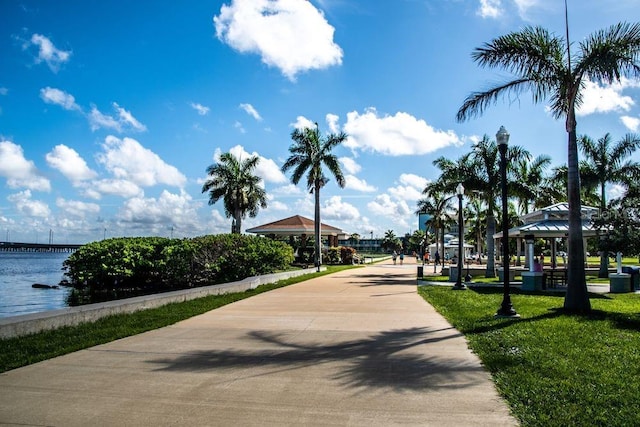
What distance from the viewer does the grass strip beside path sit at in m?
6.23

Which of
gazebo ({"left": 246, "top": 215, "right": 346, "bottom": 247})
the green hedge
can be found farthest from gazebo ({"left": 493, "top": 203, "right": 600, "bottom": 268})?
gazebo ({"left": 246, "top": 215, "right": 346, "bottom": 247})

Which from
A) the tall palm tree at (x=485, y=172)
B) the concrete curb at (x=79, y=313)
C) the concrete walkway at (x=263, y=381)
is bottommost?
the concrete walkway at (x=263, y=381)

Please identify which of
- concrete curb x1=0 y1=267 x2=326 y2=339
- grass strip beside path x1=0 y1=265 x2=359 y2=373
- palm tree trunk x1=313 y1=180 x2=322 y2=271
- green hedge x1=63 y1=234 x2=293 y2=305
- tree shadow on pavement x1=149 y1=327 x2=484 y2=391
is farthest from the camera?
palm tree trunk x1=313 y1=180 x2=322 y2=271

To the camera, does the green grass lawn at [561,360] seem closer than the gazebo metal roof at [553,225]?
Yes

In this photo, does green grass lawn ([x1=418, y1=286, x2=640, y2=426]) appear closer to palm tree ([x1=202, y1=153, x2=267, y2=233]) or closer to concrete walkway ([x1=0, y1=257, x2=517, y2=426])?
concrete walkway ([x1=0, y1=257, x2=517, y2=426])

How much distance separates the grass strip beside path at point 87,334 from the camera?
20.4 feet

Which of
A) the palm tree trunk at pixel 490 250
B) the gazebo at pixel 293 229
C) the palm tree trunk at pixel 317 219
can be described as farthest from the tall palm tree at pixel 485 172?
the gazebo at pixel 293 229

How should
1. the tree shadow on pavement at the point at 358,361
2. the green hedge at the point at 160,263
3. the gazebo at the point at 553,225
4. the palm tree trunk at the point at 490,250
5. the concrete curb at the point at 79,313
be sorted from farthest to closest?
the palm tree trunk at the point at 490,250, the green hedge at the point at 160,263, the gazebo at the point at 553,225, the concrete curb at the point at 79,313, the tree shadow on pavement at the point at 358,361

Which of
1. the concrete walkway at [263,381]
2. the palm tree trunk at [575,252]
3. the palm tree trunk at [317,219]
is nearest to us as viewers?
the concrete walkway at [263,381]

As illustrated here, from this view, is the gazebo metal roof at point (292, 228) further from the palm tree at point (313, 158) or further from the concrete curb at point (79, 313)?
the concrete curb at point (79, 313)

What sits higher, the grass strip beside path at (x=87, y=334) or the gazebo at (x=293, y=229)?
the gazebo at (x=293, y=229)

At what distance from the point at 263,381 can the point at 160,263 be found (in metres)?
16.3

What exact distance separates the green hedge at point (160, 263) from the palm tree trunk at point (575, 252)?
1312cm

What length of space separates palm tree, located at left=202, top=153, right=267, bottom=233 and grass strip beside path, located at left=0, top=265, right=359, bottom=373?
26307 mm
